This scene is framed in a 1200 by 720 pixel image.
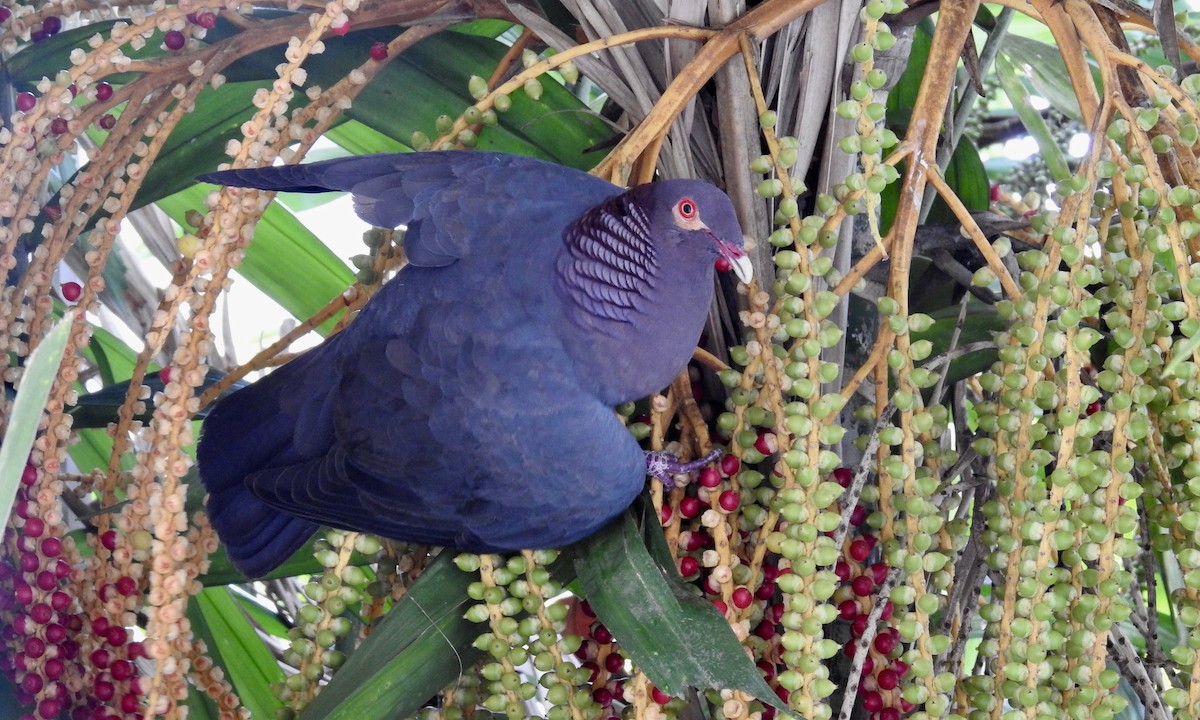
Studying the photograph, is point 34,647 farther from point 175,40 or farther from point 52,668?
point 175,40

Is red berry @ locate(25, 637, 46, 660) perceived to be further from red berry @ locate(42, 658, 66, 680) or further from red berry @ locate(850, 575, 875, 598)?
red berry @ locate(850, 575, 875, 598)

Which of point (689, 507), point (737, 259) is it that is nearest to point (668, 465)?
point (689, 507)

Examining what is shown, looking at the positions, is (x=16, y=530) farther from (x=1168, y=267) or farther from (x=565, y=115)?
(x=1168, y=267)

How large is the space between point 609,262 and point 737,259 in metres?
0.08

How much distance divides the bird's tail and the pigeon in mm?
56

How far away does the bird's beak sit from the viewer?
0.65 m

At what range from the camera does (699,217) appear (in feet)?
2.13

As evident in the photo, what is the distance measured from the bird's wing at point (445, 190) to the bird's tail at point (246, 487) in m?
0.19

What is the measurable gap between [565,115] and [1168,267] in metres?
0.46

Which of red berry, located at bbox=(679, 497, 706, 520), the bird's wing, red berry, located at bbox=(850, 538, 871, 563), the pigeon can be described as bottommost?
red berry, located at bbox=(850, 538, 871, 563)

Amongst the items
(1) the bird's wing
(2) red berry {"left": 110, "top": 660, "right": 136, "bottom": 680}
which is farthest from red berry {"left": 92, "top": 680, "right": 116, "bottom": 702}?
(1) the bird's wing

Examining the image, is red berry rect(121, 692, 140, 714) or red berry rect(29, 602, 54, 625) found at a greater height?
red berry rect(29, 602, 54, 625)

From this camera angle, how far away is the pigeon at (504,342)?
64cm

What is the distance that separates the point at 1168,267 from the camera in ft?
2.47
